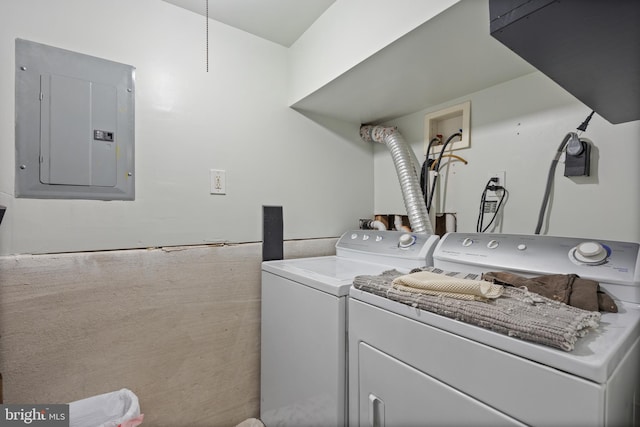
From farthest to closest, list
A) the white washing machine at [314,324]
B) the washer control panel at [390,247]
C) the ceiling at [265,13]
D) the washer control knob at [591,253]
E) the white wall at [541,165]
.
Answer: the ceiling at [265,13] < the washer control panel at [390,247] < the white wall at [541,165] < the white washing machine at [314,324] < the washer control knob at [591,253]

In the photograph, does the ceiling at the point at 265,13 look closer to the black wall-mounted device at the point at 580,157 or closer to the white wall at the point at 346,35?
the white wall at the point at 346,35

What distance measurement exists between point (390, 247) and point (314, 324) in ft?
1.72

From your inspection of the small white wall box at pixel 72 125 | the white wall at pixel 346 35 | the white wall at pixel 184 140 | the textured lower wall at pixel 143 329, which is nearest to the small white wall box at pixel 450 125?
the white wall at pixel 184 140

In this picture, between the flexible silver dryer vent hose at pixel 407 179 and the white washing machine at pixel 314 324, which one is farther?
the flexible silver dryer vent hose at pixel 407 179

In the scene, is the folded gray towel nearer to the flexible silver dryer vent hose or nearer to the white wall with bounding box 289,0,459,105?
the flexible silver dryer vent hose

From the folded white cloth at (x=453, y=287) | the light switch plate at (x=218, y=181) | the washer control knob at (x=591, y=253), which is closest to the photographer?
the folded white cloth at (x=453, y=287)

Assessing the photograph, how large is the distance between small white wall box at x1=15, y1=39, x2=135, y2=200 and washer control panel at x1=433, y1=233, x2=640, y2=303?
1.38 metres

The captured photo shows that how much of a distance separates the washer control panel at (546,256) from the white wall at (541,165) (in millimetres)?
349

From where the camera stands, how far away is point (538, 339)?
0.52 meters

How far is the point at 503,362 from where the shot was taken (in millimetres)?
561

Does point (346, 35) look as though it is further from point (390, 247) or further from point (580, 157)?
point (580, 157)

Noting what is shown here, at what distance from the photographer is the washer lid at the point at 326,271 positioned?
3.21ft

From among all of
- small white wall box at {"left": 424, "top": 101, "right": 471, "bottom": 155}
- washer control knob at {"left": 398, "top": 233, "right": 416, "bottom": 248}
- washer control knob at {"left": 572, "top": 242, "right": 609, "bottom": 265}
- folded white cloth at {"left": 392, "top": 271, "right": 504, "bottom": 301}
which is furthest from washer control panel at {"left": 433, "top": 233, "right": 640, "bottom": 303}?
small white wall box at {"left": 424, "top": 101, "right": 471, "bottom": 155}

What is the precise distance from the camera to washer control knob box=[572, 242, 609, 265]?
0.82 metres
